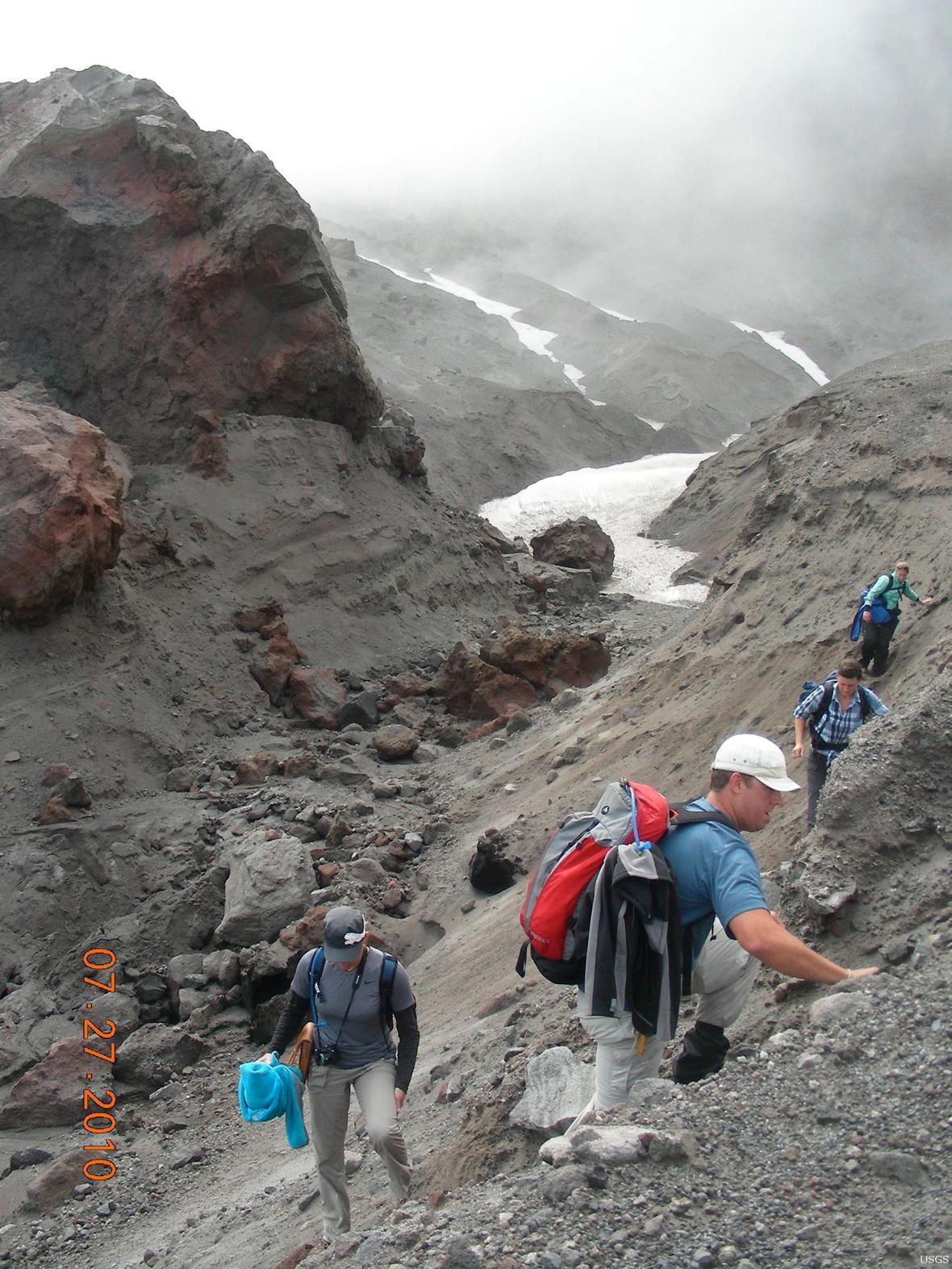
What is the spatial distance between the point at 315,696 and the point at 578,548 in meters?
13.2

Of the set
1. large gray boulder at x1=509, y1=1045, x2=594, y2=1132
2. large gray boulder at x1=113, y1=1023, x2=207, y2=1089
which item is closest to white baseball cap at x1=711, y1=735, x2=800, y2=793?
large gray boulder at x1=509, y1=1045, x2=594, y2=1132

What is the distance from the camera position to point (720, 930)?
3.38 meters

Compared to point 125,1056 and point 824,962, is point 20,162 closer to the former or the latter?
point 125,1056

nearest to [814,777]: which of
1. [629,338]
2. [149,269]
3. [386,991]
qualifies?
[386,991]

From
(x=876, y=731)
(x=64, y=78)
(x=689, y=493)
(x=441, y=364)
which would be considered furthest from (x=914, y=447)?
(x=441, y=364)

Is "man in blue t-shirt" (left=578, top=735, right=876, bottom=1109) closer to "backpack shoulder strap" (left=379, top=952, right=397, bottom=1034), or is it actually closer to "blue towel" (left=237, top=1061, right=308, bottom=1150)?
"backpack shoulder strap" (left=379, top=952, right=397, bottom=1034)

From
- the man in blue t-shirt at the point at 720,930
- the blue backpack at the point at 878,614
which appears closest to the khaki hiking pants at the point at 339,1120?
the man in blue t-shirt at the point at 720,930

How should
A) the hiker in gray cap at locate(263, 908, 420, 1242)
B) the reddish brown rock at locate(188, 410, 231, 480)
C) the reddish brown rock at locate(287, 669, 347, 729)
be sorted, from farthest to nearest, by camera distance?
the reddish brown rock at locate(188, 410, 231, 480), the reddish brown rock at locate(287, 669, 347, 729), the hiker in gray cap at locate(263, 908, 420, 1242)

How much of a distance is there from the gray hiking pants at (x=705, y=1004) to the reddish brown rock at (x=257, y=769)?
8.77 meters

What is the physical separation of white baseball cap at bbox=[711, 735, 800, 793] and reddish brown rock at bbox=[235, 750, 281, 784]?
29.5 ft

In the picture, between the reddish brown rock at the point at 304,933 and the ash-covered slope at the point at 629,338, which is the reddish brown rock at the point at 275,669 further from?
the ash-covered slope at the point at 629,338

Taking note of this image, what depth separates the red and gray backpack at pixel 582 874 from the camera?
3.12m

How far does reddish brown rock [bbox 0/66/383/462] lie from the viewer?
1730 centimetres

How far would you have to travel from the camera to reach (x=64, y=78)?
18938mm
